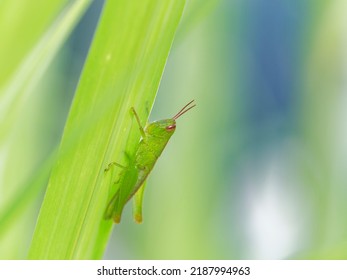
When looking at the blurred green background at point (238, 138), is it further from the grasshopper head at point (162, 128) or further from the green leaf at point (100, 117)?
the green leaf at point (100, 117)

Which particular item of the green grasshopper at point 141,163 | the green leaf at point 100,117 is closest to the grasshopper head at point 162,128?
the green grasshopper at point 141,163

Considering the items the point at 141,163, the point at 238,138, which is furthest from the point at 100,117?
the point at 238,138

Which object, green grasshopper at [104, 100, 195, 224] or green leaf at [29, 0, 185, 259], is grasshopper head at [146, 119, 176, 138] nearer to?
green grasshopper at [104, 100, 195, 224]

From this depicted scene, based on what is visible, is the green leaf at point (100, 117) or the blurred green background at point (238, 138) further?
the blurred green background at point (238, 138)

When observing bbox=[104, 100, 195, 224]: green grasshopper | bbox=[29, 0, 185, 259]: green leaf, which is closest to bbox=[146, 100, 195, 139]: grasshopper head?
bbox=[104, 100, 195, 224]: green grasshopper

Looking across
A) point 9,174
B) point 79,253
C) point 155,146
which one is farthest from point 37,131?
point 79,253

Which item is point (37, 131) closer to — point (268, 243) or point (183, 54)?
point (183, 54)
